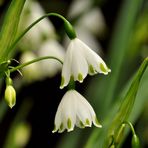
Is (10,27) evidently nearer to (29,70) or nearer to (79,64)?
(79,64)

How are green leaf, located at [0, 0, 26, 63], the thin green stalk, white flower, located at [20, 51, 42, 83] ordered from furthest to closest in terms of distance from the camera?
white flower, located at [20, 51, 42, 83] < the thin green stalk < green leaf, located at [0, 0, 26, 63]

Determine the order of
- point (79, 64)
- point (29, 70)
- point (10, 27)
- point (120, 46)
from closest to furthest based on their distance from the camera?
point (79, 64) < point (10, 27) < point (120, 46) < point (29, 70)

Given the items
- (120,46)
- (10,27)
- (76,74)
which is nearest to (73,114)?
(76,74)

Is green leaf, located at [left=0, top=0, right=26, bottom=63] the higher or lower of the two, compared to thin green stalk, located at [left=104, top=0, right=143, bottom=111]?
higher

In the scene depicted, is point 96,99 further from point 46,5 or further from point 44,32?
point 46,5

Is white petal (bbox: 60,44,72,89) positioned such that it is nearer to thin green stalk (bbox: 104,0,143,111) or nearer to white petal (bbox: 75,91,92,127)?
white petal (bbox: 75,91,92,127)

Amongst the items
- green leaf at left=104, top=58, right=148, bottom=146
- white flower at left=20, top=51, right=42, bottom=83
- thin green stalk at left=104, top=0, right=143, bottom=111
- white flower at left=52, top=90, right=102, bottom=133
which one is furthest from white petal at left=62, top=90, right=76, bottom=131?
white flower at left=20, top=51, right=42, bottom=83

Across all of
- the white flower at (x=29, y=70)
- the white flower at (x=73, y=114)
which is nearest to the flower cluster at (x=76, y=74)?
the white flower at (x=73, y=114)
